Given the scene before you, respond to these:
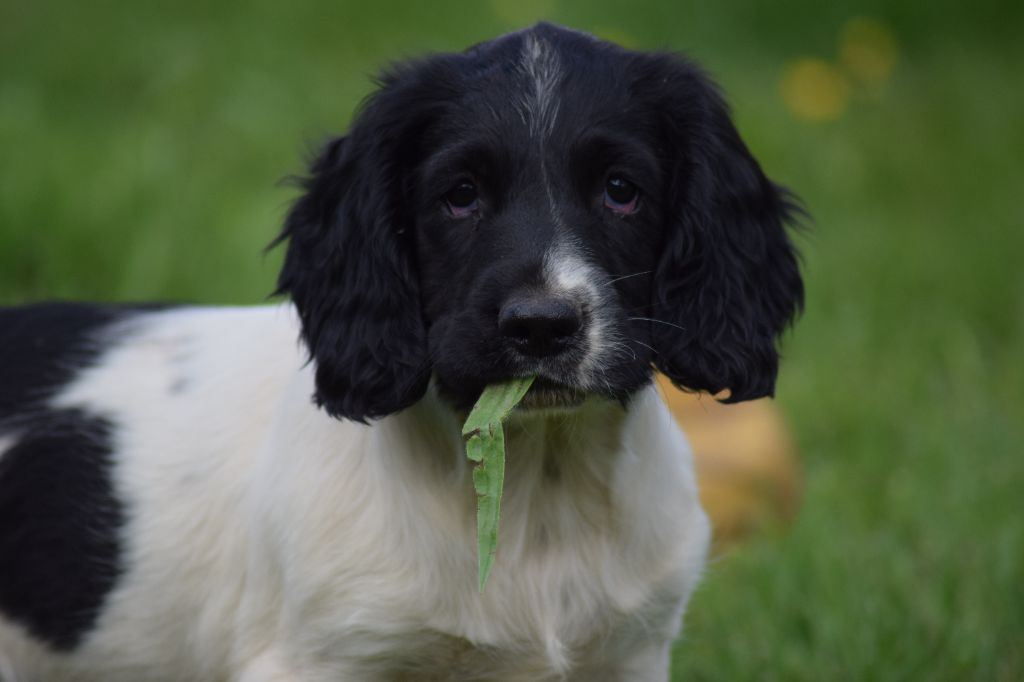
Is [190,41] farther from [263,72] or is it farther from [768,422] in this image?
[768,422]

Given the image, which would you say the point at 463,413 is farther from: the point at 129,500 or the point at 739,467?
the point at 739,467

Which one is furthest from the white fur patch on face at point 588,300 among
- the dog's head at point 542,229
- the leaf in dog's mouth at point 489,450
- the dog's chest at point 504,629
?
the dog's chest at point 504,629

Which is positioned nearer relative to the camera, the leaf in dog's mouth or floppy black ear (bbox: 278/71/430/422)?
the leaf in dog's mouth

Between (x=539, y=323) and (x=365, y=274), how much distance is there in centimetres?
51

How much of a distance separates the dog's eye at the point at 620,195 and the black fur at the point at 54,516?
1.43 m

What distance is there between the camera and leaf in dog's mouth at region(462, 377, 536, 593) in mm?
2805

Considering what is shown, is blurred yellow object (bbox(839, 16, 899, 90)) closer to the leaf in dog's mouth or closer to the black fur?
the black fur

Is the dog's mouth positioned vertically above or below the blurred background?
above

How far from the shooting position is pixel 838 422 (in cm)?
648

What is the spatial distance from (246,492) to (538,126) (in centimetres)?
115

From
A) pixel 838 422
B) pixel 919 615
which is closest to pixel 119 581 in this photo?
pixel 919 615

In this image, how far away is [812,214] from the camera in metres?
7.59

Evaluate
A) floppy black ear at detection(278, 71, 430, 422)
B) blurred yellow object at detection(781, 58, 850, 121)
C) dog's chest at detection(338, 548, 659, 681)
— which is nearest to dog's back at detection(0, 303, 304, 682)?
floppy black ear at detection(278, 71, 430, 422)

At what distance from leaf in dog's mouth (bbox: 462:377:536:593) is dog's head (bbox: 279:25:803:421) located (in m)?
0.04
